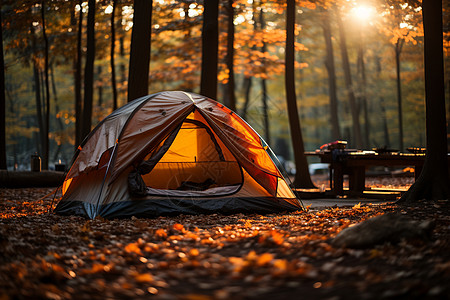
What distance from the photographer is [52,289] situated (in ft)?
10.6

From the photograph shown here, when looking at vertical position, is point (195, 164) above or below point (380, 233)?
above

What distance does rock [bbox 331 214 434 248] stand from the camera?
14.0 ft

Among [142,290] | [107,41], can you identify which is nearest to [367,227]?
[142,290]

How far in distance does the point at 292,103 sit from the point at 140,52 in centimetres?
437

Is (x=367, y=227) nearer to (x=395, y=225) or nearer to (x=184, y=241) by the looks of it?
(x=395, y=225)

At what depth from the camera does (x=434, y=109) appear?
23.5 feet

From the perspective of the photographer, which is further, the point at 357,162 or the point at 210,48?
the point at 210,48

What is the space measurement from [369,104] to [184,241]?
2993 cm

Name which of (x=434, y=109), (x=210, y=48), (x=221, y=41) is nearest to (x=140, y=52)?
(x=210, y=48)

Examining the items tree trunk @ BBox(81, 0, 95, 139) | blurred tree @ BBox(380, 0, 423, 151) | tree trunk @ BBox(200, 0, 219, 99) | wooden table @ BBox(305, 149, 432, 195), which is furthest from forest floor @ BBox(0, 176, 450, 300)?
tree trunk @ BBox(81, 0, 95, 139)

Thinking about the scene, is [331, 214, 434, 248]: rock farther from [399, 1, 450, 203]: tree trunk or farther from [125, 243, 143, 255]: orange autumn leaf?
[399, 1, 450, 203]: tree trunk

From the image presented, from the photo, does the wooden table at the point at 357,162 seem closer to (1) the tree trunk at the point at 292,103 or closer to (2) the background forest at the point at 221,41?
(1) the tree trunk at the point at 292,103

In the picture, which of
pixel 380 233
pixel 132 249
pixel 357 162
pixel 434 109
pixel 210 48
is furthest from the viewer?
pixel 210 48

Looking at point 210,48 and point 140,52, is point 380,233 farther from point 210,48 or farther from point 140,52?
point 210,48
